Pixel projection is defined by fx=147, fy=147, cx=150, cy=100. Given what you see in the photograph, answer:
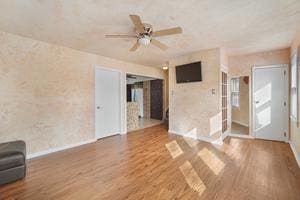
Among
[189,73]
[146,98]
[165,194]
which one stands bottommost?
[165,194]

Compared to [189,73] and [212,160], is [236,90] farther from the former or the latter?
[212,160]

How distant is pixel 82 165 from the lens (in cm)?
274

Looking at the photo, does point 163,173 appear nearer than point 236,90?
Yes

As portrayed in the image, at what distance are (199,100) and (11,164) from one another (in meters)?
4.14

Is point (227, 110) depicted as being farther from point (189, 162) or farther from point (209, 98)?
point (189, 162)

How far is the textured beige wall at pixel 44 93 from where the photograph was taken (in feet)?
9.33

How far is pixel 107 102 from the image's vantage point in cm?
476

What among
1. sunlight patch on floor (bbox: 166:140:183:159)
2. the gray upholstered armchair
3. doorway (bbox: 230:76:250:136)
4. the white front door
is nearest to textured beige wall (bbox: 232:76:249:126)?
doorway (bbox: 230:76:250:136)

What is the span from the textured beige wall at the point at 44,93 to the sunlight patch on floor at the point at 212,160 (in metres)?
2.99

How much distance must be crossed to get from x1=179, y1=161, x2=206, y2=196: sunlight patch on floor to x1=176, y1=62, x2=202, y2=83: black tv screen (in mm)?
2394

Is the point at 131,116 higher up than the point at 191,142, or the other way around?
the point at 131,116

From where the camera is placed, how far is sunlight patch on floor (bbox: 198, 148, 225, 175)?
258cm

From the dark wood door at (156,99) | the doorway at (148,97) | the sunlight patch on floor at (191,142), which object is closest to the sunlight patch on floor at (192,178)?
the sunlight patch on floor at (191,142)

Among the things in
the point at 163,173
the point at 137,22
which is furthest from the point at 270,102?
the point at 137,22
